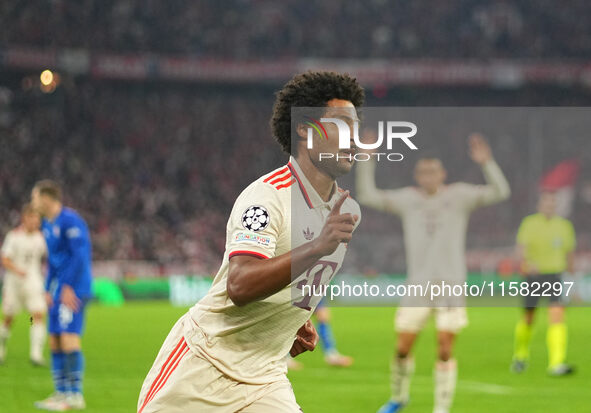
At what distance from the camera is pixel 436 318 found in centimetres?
765

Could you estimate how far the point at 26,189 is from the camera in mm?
28500

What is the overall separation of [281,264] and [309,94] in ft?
3.10

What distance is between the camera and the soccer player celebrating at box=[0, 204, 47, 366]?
1282cm

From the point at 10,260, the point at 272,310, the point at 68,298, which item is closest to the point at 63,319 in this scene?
the point at 68,298

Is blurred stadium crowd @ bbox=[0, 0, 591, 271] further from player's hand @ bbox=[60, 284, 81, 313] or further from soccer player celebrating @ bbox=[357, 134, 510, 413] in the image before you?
soccer player celebrating @ bbox=[357, 134, 510, 413]

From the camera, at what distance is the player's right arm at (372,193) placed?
646cm

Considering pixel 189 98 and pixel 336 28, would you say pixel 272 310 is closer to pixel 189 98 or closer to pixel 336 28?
pixel 189 98

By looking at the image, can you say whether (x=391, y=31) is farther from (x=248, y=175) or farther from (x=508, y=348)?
(x=508, y=348)

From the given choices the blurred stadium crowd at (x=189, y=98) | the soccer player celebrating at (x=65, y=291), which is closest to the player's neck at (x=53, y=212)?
the soccer player celebrating at (x=65, y=291)

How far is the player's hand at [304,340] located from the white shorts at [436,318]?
11.2ft

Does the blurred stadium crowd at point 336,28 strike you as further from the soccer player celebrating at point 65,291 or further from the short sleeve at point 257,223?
the short sleeve at point 257,223

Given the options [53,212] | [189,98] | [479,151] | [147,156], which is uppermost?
[189,98]

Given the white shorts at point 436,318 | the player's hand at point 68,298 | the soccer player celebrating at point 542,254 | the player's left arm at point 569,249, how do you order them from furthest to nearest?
1. the player's left arm at point 569,249
2. the soccer player celebrating at point 542,254
3. the player's hand at point 68,298
4. the white shorts at point 436,318

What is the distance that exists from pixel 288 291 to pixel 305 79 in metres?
0.90
